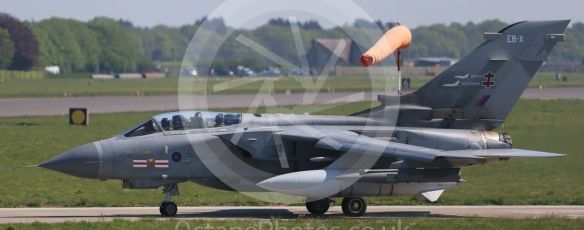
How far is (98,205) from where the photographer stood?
24.8m

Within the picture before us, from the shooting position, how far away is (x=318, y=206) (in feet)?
77.2

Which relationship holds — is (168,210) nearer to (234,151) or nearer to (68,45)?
(234,151)

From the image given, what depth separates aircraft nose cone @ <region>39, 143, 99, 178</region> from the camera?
22.2 metres

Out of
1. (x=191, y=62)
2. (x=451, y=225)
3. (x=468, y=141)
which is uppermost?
(x=191, y=62)

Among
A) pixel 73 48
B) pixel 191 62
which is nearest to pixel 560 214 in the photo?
pixel 191 62

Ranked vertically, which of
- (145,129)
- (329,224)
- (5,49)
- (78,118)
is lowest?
(329,224)

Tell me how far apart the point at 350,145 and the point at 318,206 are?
6.76 feet

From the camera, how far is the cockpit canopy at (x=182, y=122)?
75.8 feet

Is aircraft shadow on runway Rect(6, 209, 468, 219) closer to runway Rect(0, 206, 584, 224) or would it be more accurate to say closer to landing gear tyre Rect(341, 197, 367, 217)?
runway Rect(0, 206, 584, 224)

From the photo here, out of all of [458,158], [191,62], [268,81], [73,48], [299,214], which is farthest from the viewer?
[73,48]

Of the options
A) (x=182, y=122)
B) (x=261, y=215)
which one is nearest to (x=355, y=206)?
(x=261, y=215)

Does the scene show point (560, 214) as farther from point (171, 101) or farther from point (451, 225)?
point (171, 101)

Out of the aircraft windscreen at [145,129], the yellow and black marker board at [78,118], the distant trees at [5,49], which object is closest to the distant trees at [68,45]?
the distant trees at [5,49]

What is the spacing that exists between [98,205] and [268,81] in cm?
6130
